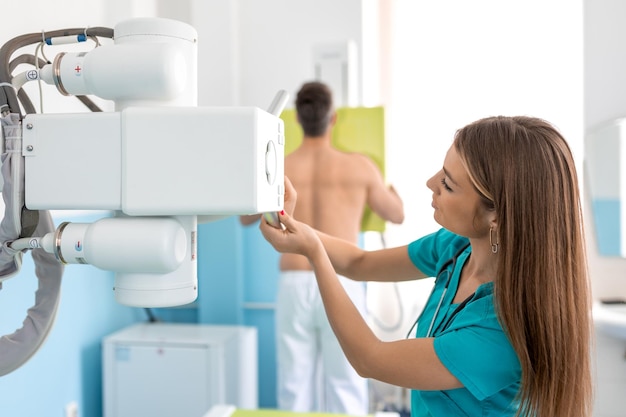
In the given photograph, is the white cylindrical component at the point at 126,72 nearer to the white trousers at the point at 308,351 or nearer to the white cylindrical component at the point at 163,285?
the white cylindrical component at the point at 163,285

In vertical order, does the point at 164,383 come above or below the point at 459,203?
below

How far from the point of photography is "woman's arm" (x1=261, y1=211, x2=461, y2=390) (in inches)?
35.8

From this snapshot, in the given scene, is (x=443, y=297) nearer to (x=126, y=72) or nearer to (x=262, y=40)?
(x=126, y=72)

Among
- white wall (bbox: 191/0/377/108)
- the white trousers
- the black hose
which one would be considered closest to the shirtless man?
the white trousers

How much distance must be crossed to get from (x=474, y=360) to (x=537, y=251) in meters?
0.19

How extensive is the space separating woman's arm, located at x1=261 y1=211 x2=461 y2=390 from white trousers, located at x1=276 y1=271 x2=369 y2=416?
1379 mm

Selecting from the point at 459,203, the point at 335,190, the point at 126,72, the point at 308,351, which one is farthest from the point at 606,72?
the point at 126,72

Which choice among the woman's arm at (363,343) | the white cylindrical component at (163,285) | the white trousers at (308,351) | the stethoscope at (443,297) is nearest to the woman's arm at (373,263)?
the stethoscope at (443,297)

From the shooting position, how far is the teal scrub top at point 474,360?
890 mm

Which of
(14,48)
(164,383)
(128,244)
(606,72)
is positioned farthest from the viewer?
(606,72)

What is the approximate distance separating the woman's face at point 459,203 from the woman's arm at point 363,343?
20cm

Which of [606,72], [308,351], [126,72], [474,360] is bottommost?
[308,351]

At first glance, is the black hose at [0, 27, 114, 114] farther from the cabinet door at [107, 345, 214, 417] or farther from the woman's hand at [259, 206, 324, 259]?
the cabinet door at [107, 345, 214, 417]

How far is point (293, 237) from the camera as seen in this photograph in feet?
3.25
